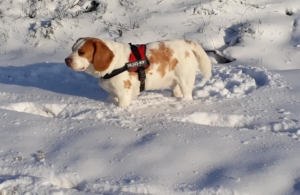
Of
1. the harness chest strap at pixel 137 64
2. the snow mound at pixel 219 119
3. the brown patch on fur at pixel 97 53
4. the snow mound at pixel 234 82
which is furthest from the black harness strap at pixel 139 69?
the snow mound at pixel 234 82

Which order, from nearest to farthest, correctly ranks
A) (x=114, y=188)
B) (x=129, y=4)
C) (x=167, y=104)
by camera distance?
(x=114, y=188) → (x=167, y=104) → (x=129, y=4)

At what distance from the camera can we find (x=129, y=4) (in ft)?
23.9

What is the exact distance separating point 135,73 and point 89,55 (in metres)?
0.49

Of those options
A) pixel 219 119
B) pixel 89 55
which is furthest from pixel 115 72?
pixel 219 119

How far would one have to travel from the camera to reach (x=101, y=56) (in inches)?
158

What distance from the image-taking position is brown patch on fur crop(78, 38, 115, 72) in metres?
3.99

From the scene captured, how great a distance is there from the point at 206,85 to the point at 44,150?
6.90 feet

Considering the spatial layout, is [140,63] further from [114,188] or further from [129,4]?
[129,4]

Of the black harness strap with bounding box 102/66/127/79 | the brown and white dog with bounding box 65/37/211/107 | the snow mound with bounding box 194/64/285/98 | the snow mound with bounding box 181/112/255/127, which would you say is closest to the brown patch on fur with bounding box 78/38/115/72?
the brown and white dog with bounding box 65/37/211/107

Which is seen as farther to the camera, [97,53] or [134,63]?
[134,63]

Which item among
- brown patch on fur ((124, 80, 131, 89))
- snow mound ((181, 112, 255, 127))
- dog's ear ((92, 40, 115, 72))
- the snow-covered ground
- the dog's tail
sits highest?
dog's ear ((92, 40, 115, 72))

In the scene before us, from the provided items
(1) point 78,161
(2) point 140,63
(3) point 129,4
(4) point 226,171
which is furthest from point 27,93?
(3) point 129,4

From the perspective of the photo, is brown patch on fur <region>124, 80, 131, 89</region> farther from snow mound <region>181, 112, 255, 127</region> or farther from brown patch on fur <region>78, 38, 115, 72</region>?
snow mound <region>181, 112, 255, 127</region>

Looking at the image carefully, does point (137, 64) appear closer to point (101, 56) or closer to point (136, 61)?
point (136, 61)
